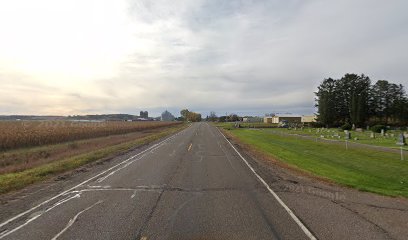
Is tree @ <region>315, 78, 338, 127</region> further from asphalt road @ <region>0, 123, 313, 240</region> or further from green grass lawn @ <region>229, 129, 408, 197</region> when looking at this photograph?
asphalt road @ <region>0, 123, 313, 240</region>

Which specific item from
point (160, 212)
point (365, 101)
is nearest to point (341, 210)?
point (160, 212)

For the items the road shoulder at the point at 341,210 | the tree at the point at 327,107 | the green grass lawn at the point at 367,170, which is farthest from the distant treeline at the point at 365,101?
the road shoulder at the point at 341,210

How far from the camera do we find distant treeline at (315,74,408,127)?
94000 millimetres

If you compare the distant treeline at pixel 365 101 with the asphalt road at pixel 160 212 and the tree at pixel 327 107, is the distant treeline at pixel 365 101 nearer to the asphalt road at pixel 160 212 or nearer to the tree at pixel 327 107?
the tree at pixel 327 107

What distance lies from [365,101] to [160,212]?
89785 mm

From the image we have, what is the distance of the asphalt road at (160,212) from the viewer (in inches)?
299

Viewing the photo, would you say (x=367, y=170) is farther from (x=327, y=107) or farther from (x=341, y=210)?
(x=327, y=107)

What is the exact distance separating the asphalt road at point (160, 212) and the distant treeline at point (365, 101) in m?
84.4

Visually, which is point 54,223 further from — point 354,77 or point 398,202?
point 354,77

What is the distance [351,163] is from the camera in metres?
23.0

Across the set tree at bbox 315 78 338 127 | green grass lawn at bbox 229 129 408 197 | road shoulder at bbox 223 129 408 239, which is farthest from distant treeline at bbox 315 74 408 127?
road shoulder at bbox 223 129 408 239

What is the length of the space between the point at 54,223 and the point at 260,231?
13.9 ft

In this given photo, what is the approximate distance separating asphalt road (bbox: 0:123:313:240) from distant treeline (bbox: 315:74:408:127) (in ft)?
277

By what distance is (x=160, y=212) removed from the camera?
930cm
